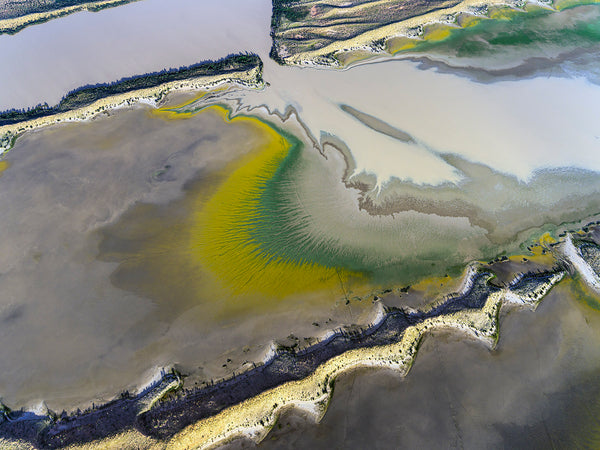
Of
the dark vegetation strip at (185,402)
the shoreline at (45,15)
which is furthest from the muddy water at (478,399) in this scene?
the shoreline at (45,15)

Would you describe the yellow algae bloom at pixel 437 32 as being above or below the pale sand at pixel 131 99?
above

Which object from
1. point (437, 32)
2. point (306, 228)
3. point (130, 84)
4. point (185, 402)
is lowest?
point (185, 402)

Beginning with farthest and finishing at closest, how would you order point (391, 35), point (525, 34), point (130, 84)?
point (525, 34) → point (391, 35) → point (130, 84)

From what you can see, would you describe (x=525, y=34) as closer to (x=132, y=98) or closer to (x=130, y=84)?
(x=132, y=98)

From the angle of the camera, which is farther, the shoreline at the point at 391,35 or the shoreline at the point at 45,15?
the shoreline at the point at 45,15

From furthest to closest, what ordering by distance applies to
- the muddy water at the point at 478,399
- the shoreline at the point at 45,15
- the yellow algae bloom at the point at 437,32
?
the shoreline at the point at 45,15 → the yellow algae bloom at the point at 437,32 → the muddy water at the point at 478,399

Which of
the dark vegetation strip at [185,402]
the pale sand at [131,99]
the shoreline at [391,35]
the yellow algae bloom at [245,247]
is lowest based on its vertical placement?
the dark vegetation strip at [185,402]

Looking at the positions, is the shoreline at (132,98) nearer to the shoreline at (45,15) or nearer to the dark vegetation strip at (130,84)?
the dark vegetation strip at (130,84)

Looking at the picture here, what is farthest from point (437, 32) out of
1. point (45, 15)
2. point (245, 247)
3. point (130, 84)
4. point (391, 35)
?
point (45, 15)

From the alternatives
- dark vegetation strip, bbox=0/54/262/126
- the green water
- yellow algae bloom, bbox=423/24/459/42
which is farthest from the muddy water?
yellow algae bloom, bbox=423/24/459/42
